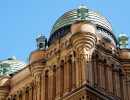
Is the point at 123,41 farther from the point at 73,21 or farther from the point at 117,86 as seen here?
the point at 117,86

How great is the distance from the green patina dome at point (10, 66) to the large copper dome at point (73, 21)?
545 centimetres

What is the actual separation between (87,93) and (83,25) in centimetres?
714

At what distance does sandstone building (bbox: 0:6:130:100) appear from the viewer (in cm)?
4519

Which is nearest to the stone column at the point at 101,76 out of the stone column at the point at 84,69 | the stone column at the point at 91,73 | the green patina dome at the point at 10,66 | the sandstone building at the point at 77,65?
the sandstone building at the point at 77,65

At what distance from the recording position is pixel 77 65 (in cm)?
4591

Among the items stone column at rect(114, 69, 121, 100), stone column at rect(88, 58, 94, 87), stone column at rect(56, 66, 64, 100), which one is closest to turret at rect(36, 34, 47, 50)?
stone column at rect(56, 66, 64, 100)

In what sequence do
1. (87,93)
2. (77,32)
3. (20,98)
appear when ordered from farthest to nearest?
1. (20,98)
2. (77,32)
3. (87,93)

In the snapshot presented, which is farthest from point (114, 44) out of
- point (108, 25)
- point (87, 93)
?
point (87, 93)

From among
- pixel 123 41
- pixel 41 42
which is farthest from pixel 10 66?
pixel 123 41

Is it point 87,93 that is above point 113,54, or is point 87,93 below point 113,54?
below

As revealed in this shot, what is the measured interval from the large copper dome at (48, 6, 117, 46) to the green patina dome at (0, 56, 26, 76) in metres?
5.45

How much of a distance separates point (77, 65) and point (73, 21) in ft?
23.7

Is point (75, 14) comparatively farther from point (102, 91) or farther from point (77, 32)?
point (102, 91)

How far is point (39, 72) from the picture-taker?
49.6 metres
